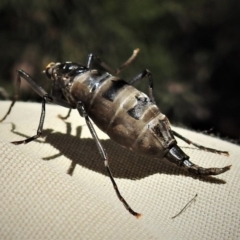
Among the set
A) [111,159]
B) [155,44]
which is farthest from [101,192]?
[155,44]

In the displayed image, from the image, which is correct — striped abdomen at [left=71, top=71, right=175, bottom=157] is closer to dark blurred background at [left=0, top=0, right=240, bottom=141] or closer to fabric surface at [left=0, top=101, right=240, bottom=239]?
fabric surface at [left=0, top=101, right=240, bottom=239]

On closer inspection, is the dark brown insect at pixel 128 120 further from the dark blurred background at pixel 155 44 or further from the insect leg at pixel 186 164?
the dark blurred background at pixel 155 44

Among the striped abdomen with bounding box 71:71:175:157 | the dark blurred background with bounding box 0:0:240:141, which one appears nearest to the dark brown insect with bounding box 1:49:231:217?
the striped abdomen with bounding box 71:71:175:157

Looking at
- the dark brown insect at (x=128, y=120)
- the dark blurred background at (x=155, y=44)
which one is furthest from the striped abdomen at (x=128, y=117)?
the dark blurred background at (x=155, y=44)

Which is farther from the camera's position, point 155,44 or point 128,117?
point 155,44

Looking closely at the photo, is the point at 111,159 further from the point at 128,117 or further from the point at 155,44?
the point at 155,44

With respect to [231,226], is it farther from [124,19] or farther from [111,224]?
[124,19]
